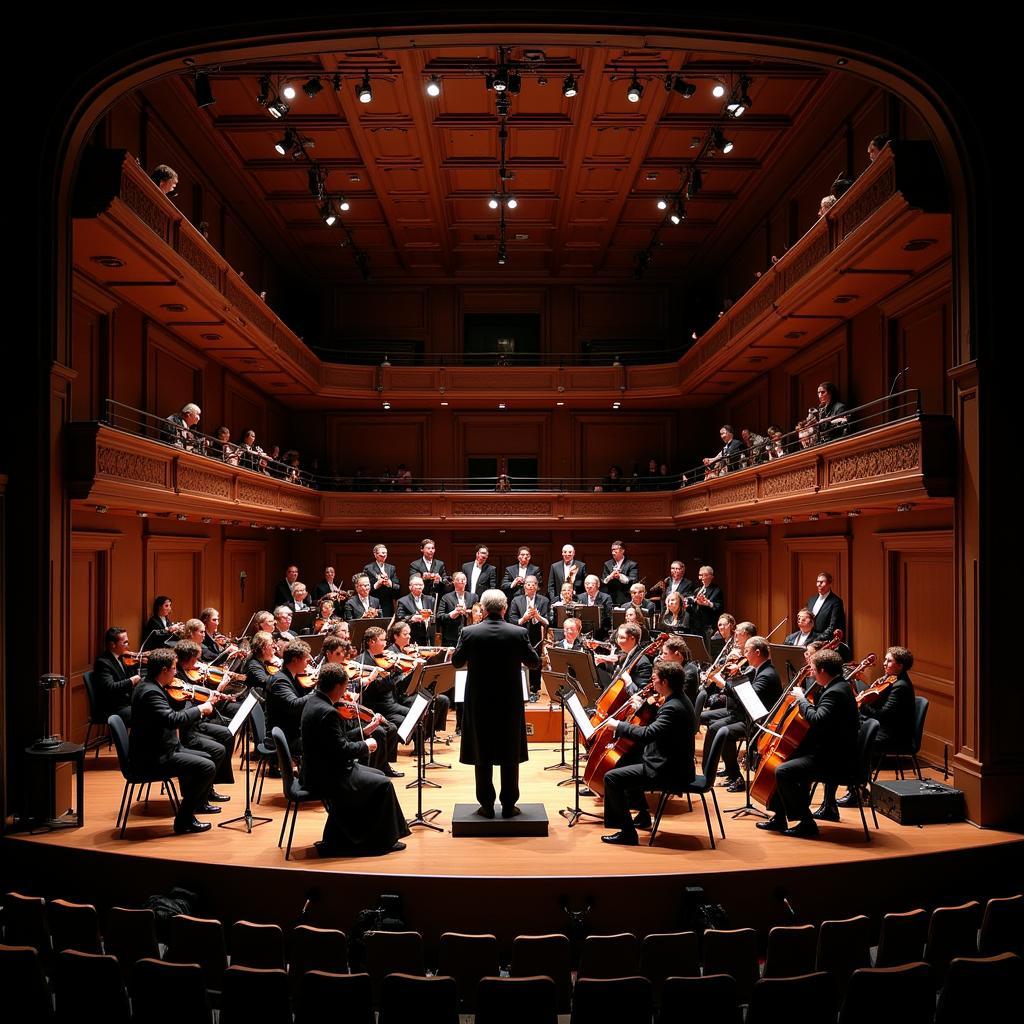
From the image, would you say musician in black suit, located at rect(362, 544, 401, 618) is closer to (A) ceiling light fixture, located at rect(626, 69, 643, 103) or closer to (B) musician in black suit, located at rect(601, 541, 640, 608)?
(B) musician in black suit, located at rect(601, 541, 640, 608)

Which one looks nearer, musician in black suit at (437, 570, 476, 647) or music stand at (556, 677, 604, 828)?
music stand at (556, 677, 604, 828)

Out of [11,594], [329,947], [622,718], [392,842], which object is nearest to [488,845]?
[392,842]

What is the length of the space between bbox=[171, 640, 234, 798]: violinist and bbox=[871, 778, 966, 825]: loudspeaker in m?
5.10

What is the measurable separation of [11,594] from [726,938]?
5.42m

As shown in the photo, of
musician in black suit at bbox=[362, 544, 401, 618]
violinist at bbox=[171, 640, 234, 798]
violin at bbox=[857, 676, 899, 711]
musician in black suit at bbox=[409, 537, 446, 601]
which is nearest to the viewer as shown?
violinist at bbox=[171, 640, 234, 798]

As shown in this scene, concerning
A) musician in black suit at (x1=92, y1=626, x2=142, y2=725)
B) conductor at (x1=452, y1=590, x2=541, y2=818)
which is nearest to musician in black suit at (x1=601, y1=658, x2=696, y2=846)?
conductor at (x1=452, y1=590, x2=541, y2=818)

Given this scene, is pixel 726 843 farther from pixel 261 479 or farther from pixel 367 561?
pixel 367 561

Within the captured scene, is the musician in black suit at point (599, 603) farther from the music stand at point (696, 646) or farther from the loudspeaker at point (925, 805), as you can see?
the loudspeaker at point (925, 805)

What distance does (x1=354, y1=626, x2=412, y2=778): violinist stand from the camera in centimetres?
743

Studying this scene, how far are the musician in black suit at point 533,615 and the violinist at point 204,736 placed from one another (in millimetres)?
4463

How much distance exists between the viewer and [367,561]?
16.4m

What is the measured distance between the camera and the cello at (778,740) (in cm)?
599

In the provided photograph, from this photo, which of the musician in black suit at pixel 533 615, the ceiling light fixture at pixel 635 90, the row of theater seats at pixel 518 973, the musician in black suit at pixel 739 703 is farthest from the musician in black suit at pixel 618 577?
the row of theater seats at pixel 518 973

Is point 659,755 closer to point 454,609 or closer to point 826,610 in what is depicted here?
point 826,610
